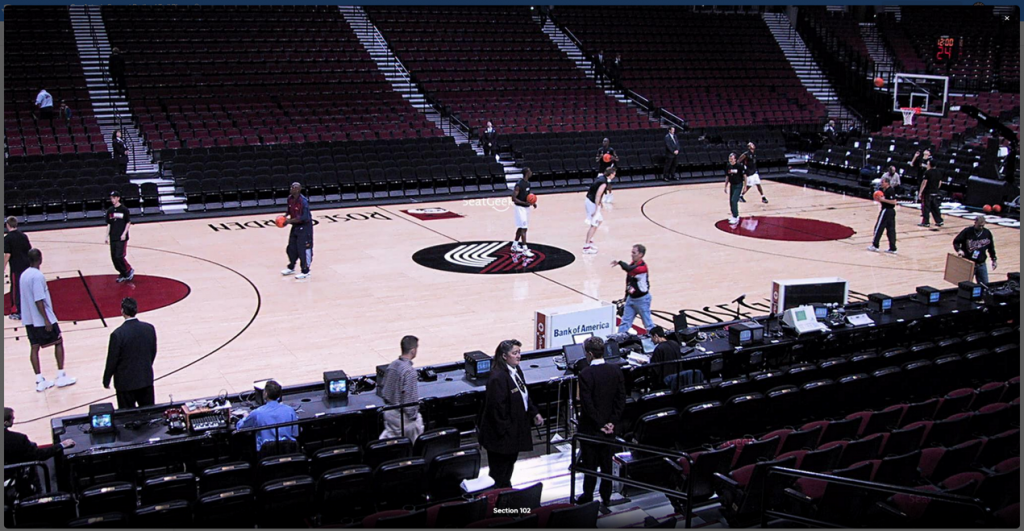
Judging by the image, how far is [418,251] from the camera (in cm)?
1741

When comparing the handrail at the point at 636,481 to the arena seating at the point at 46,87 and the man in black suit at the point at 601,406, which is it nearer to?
the man in black suit at the point at 601,406

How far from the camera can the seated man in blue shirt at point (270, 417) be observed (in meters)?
7.53

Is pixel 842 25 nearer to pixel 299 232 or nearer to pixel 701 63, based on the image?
pixel 701 63

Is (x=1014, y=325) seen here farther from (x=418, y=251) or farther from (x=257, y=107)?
(x=257, y=107)

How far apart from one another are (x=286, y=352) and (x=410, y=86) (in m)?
21.0

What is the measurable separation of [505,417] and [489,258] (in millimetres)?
9701

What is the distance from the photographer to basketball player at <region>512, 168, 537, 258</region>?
1614 cm

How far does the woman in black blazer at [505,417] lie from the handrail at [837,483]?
6.10 ft

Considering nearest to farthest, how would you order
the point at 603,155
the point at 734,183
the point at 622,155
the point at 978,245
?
the point at 978,245 < the point at 734,183 < the point at 603,155 < the point at 622,155

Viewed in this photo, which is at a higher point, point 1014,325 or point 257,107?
point 257,107

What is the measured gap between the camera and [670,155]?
27.1 m

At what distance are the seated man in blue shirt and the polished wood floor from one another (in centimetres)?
295

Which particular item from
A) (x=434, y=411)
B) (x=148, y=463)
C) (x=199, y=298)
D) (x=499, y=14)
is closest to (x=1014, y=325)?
(x=434, y=411)

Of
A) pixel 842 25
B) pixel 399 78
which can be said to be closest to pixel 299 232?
pixel 399 78
